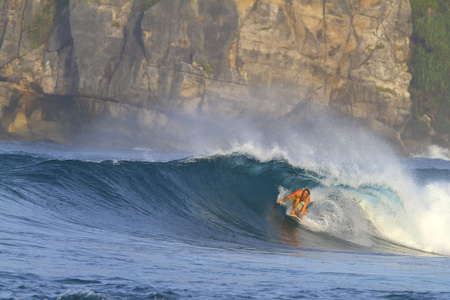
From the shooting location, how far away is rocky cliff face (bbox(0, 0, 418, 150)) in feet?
128

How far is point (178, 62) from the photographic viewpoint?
3891 centimetres

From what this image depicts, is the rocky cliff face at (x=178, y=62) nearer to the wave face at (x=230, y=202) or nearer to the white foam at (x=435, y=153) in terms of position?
the white foam at (x=435, y=153)

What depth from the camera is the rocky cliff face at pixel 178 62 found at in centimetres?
3909

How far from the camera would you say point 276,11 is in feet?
133

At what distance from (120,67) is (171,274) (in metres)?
34.6

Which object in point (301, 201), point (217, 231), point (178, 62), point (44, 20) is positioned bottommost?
point (217, 231)

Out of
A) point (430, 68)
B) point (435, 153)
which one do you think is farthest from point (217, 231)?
point (430, 68)

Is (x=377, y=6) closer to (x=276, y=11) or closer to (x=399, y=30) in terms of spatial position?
(x=399, y=30)

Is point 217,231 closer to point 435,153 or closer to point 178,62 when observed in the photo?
point 178,62

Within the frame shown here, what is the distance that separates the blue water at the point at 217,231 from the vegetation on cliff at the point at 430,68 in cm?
3054

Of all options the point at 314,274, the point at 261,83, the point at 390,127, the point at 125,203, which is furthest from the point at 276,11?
the point at 314,274

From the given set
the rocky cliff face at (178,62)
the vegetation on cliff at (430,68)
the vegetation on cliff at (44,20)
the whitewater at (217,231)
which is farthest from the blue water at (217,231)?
the vegetation on cliff at (430,68)

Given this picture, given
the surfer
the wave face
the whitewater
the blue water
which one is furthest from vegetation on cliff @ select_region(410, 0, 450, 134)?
the surfer

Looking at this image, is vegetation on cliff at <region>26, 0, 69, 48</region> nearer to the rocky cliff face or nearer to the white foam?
the rocky cliff face
